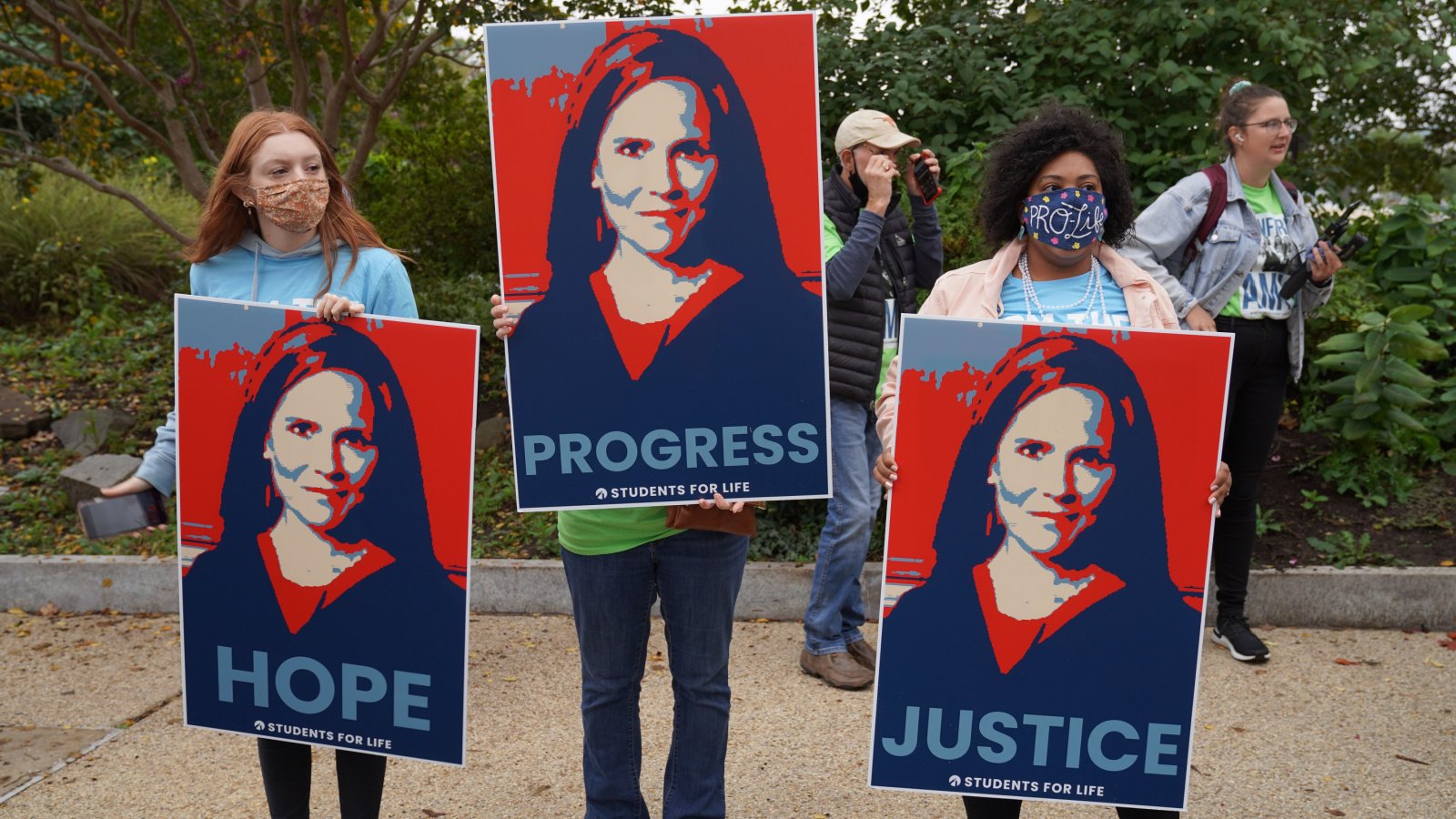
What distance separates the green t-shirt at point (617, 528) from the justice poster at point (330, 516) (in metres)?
0.27

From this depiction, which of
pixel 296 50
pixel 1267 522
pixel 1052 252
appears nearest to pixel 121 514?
pixel 1052 252

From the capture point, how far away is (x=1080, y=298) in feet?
9.59

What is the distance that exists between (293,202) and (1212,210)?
10.9ft

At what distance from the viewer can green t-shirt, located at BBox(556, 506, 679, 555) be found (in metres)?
2.91

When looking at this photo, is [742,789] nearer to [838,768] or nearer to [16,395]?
[838,768]

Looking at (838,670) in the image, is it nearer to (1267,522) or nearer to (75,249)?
(1267,522)

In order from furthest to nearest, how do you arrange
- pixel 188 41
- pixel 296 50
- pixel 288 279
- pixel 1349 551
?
pixel 188 41, pixel 296 50, pixel 1349 551, pixel 288 279

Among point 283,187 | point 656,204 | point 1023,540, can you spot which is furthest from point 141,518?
point 1023,540

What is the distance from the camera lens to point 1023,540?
8.90ft

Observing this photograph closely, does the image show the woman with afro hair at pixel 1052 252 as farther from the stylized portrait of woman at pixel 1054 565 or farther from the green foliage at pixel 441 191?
the green foliage at pixel 441 191

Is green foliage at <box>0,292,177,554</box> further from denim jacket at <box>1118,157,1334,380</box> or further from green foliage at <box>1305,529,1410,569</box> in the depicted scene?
green foliage at <box>1305,529,1410,569</box>

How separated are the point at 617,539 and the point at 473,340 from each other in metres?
0.56

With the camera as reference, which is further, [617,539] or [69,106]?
[69,106]

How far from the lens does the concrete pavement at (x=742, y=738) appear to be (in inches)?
154
